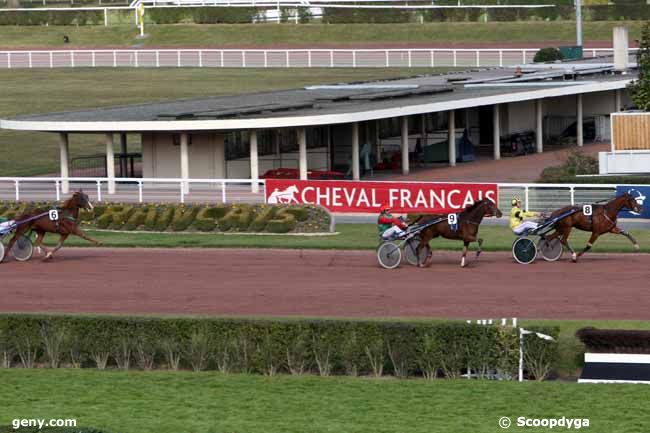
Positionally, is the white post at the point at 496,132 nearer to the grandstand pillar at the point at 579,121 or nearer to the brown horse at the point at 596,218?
the grandstand pillar at the point at 579,121

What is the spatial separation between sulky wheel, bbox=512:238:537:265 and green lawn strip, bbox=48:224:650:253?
1895 millimetres

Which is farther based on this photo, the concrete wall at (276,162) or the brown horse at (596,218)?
the concrete wall at (276,162)

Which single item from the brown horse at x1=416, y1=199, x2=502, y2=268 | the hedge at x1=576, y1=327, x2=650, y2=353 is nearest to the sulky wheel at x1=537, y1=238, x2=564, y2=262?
the brown horse at x1=416, y1=199, x2=502, y2=268

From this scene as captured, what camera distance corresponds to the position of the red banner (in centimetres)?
2941

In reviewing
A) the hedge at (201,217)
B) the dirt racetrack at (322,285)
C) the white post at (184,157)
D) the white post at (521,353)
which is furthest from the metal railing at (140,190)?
the white post at (521,353)

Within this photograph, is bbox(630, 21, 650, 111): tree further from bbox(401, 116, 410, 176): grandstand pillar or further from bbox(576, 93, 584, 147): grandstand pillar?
bbox(401, 116, 410, 176): grandstand pillar

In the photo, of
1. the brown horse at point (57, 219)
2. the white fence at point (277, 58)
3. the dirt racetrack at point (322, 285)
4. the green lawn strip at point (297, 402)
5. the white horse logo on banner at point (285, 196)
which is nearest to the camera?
the green lawn strip at point (297, 402)

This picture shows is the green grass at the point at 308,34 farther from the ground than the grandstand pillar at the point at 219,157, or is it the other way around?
the green grass at the point at 308,34

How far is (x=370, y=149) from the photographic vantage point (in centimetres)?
4050

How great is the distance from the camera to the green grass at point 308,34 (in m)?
74.4

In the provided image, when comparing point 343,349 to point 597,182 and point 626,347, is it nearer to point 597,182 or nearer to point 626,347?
point 626,347

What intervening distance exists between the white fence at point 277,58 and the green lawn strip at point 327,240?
3840 centimetres

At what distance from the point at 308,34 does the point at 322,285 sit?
5523 cm

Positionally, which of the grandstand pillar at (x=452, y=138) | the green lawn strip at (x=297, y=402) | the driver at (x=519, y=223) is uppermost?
the grandstand pillar at (x=452, y=138)
